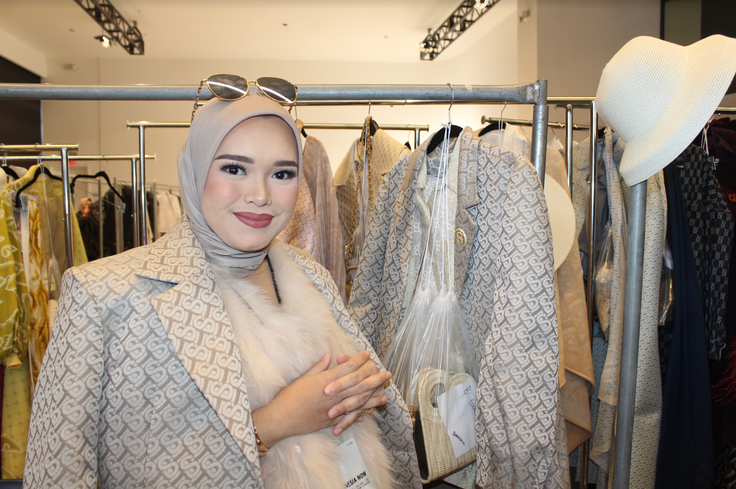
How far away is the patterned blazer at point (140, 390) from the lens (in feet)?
2.89

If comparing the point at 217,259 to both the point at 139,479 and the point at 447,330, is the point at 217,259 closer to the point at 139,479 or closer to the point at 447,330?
the point at 139,479

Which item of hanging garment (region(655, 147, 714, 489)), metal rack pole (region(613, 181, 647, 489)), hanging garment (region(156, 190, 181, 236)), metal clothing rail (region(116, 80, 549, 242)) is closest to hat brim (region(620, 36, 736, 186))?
metal rack pole (region(613, 181, 647, 489))

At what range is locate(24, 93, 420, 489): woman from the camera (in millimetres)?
898

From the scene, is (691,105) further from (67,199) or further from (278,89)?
(67,199)

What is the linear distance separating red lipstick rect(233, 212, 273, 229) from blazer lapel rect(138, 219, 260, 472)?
0.41 feet

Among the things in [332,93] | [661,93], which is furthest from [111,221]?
[661,93]

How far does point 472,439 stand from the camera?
1295mm

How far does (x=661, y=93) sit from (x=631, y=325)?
0.66 meters

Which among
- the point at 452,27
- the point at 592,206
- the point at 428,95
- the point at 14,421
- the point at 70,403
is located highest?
the point at 452,27

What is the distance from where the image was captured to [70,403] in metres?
0.86

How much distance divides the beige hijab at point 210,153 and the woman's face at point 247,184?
1.0 inches

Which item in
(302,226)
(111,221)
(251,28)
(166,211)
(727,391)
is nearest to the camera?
(727,391)

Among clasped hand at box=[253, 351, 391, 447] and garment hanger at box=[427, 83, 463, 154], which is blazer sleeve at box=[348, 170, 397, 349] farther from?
clasped hand at box=[253, 351, 391, 447]

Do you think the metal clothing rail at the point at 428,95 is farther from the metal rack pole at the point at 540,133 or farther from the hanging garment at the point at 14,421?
the hanging garment at the point at 14,421
